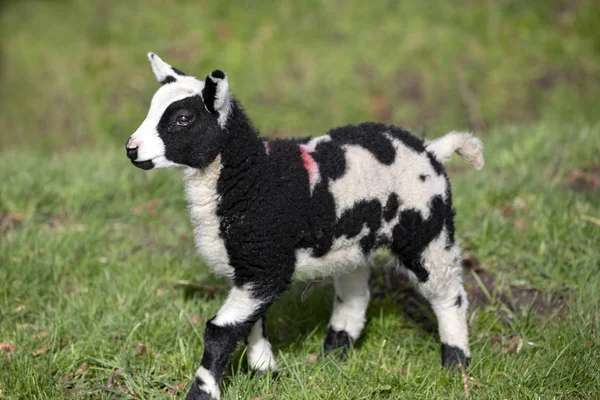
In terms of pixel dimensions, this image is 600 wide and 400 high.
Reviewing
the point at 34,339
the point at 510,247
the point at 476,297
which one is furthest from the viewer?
the point at 510,247

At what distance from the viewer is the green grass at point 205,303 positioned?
12.8 feet

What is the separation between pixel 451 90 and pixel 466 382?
295 inches

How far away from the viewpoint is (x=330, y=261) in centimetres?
374

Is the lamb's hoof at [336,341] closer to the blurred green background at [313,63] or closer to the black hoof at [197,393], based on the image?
the black hoof at [197,393]

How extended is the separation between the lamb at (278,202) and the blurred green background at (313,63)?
6.28 metres

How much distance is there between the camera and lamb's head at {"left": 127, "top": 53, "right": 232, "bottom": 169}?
10.8 ft

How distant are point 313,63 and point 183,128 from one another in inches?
318

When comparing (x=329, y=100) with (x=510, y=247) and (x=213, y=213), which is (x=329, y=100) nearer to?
(x=510, y=247)

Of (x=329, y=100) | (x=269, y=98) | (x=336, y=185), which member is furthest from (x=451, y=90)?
(x=336, y=185)

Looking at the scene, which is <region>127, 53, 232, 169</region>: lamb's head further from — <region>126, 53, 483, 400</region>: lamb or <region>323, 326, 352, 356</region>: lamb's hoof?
<region>323, 326, 352, 356</region>: lamb's hoof

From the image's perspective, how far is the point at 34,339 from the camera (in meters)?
4.30

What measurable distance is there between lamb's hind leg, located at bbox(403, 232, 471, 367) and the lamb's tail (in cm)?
46

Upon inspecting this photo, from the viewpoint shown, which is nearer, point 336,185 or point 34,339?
point 336,185

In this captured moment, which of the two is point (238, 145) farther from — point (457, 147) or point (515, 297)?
point (515, 297)
